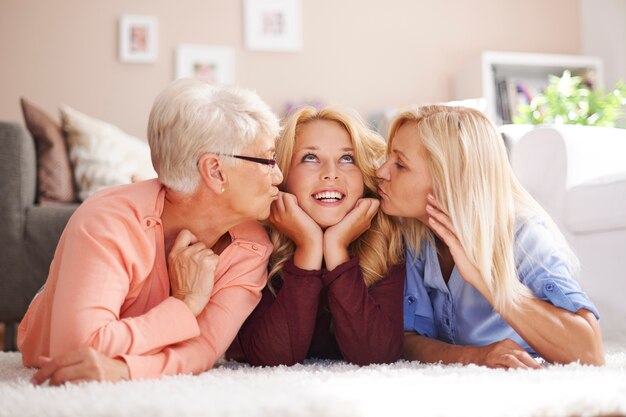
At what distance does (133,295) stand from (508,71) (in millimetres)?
3838

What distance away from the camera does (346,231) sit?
4.81ft

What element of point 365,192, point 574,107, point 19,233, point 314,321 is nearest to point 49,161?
point 19,233

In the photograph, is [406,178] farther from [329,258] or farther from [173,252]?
[173,252]

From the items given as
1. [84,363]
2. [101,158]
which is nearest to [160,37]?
[101,158]

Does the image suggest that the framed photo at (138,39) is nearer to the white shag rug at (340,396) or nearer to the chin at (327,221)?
the chin at (327,221)

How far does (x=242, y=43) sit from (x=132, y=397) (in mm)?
3664

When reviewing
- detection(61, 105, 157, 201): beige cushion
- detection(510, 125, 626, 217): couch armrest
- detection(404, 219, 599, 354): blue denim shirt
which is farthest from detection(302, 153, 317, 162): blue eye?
detection(61, 105, 157, 201): beige cushion

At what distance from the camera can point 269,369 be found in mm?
1309

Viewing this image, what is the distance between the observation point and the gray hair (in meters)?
1.31

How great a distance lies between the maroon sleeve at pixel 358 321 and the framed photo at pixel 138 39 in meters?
3.10

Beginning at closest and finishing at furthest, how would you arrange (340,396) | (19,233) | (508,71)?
1. (340,396)
2. (19,233)
3. (508,71)

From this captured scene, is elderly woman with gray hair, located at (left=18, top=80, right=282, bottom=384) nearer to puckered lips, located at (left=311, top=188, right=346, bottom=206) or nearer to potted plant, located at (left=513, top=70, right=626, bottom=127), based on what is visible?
puckered lips, located at (left=311, top=188, right=346, bottom=206)

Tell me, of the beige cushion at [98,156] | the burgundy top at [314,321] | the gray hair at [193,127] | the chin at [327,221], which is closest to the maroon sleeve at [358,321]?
the burgundy top at [314,321]

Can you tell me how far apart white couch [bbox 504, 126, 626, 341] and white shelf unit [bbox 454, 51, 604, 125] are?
218 centimetres
